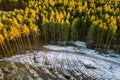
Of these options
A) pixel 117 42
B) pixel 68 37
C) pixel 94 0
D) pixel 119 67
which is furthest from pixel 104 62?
pixel 94 0

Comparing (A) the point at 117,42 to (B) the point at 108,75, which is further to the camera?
(A) the point at 117,42

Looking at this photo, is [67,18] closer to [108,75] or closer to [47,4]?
[47,4]

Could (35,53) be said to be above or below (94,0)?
below

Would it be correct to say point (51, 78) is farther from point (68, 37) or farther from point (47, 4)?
point (47, 4)

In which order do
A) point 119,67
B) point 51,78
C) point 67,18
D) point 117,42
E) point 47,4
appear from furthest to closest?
point 47,4, point 67,18, point 117,42, point 119,67, point 51,78

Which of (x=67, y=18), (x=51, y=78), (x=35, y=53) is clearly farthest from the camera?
(x=67, y=18)

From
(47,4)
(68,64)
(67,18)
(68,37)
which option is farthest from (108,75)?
(47,4)
